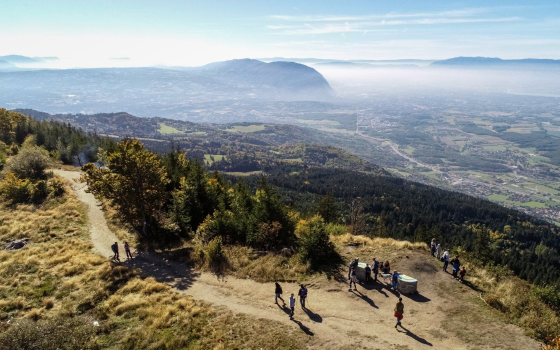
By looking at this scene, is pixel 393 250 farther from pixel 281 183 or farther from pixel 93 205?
pixel 281 183

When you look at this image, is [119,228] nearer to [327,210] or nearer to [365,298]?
[365,298]

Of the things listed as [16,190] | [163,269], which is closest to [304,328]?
[163,269]

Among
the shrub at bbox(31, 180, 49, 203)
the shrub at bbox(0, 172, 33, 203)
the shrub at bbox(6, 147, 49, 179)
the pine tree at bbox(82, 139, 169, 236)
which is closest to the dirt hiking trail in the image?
the pine tree at bbox(82, 139, 169, 236)

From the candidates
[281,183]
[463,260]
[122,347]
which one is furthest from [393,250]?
[281,183]

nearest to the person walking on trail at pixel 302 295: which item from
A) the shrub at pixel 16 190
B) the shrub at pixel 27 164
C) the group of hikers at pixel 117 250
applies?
the group of hikers at pixel 117 250

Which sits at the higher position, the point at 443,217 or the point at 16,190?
the point at 16,190

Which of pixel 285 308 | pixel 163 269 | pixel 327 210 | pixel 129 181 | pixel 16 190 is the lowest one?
pixel 327 210

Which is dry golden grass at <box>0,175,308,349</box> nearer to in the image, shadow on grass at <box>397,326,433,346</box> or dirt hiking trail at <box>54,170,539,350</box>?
dirt hiking trail at <box>54,170,539,350</box>
